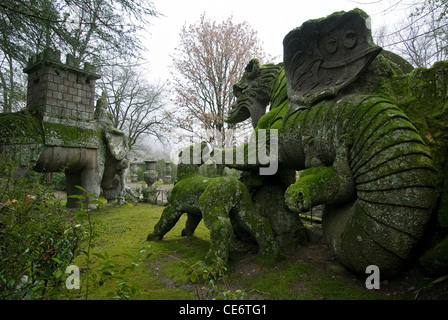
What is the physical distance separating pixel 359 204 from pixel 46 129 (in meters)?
6.80

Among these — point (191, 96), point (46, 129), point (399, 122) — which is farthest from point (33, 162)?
point (191, 96)

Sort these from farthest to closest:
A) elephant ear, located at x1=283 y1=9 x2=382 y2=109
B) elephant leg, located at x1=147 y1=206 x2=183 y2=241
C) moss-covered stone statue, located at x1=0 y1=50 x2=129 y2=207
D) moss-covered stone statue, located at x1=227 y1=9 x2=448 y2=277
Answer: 1. moss-covered stone statue, located at x1=0 y1=50 x2=129 y2=207
2. elephant leg, located at x1=147 y1=206 x2=183 y2=241
3. elephant ear, located at x1=283 y1=9 x2=382 y2=109
4. moss-covered stone statue, located at x1=227 y1=9 x2=448 y2=277

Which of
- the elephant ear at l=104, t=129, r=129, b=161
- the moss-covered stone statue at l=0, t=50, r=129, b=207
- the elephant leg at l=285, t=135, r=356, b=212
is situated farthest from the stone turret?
the elephant leg at l=285, t=135, r=356, b=212

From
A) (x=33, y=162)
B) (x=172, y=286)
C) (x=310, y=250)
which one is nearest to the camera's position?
(x=172, y=286)

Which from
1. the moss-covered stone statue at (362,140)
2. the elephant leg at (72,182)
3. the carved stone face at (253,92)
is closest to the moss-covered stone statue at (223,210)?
the moss-covered stone statue at (362,140)

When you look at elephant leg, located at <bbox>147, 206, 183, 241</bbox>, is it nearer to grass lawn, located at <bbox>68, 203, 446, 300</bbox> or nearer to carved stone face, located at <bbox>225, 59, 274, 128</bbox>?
grass lawn, located at <bbox>68, 203, 446, 300</bbox>

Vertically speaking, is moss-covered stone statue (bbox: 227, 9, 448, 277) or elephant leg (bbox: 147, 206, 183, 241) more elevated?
moss-covered stone statue (bbox: 227, 9, 448, 277)

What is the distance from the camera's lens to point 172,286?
2.97 meters

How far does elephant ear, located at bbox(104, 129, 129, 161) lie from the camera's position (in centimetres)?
771

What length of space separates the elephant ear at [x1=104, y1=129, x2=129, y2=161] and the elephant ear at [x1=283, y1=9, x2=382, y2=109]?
587cm

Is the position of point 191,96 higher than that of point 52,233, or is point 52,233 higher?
point 191,96

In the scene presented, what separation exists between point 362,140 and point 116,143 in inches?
278

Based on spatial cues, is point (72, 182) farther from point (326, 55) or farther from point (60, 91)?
point (326, 55)
